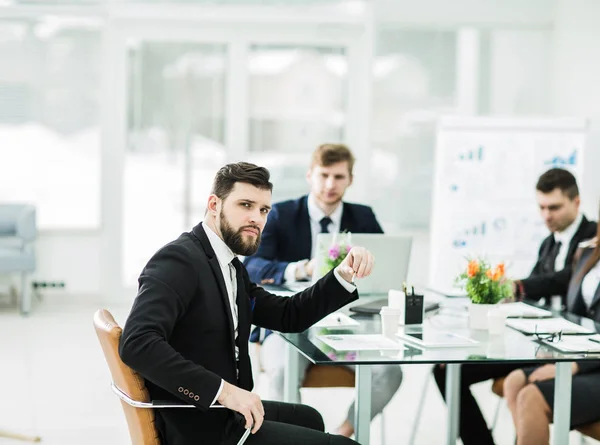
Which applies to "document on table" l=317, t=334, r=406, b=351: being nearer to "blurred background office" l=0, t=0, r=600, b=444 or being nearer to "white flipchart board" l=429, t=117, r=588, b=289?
Result: "white flipchart board" l=429, t=117, r=588, b=289

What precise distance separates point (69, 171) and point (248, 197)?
615 cm

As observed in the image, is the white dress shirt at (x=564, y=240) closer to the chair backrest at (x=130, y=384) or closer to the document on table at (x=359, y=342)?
the document on table at (x=359, y=342)

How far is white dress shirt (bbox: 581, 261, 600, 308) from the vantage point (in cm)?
363

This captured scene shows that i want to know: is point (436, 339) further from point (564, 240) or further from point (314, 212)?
point (564, 240)

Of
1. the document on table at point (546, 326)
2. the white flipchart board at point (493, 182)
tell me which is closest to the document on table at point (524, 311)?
the document on table at point (546, 326)

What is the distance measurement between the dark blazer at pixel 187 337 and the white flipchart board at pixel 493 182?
174 inches

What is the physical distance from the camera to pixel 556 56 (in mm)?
8242

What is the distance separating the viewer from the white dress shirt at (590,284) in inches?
143

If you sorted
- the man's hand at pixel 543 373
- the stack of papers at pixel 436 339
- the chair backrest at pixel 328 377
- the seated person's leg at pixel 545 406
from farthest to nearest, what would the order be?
the chair backrest at pixel 328 377 → the man's hand at pixel 543 373 → the seated person's leg at pixel 545 406 → the stack of papers at pixel 436 339

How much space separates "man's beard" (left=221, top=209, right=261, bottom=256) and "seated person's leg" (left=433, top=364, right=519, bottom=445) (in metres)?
1.57

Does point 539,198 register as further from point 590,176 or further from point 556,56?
point 556,56

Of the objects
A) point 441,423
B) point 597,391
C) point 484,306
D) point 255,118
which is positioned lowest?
point 441,423

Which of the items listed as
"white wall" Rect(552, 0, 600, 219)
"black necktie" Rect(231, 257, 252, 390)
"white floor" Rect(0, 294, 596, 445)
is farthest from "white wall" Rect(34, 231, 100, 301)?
"black necktie" Rect(231, 257, 252, 390)

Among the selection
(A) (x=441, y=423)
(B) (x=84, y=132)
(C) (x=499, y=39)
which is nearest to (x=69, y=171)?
(B) (x=84, y=132)
